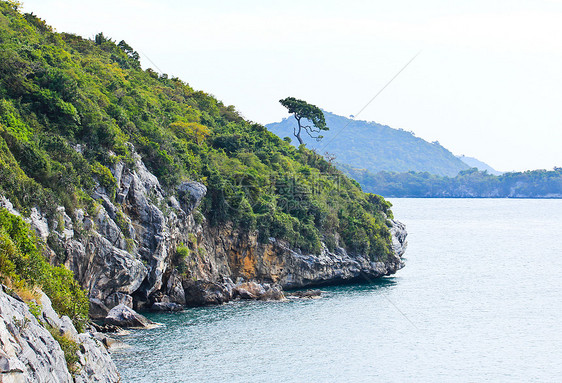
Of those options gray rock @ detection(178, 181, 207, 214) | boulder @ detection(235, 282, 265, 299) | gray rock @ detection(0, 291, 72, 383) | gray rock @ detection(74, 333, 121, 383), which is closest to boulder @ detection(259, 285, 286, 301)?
boulder @ detection(235, 282, 265, 299)

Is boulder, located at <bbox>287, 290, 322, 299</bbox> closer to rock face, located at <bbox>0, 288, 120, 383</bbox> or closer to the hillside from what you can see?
the hillside

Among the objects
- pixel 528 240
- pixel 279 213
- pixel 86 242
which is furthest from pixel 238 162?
pixel 528 240

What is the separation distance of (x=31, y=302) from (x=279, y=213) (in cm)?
3492

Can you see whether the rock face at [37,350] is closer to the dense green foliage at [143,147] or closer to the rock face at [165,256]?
the rock face at [165,256]

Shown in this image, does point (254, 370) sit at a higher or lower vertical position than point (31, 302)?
lower

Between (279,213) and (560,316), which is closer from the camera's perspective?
(560,316)

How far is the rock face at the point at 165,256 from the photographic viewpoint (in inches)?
1352

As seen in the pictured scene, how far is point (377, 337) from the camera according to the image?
37.5 m

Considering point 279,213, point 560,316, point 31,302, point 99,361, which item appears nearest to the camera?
point 31,302

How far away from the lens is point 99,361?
861 inches

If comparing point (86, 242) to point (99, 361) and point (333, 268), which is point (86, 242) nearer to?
point (99, 361)

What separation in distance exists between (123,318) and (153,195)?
9.99 meters

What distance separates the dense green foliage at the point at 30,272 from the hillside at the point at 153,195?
1.62 ft

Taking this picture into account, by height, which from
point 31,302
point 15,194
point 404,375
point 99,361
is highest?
point 15,194
